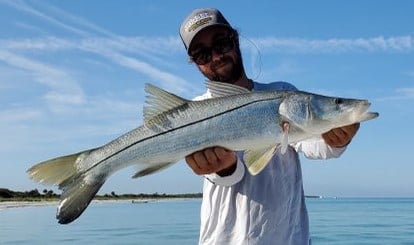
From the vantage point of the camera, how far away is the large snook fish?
176 inches

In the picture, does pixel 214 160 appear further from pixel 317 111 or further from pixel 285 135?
pixel 317 111

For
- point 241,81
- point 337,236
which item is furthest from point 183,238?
point 241,81

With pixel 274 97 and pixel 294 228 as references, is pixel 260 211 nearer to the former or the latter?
pixel 294 228

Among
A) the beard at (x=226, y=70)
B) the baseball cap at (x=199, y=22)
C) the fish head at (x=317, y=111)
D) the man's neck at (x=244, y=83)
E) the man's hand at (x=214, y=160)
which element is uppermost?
the baseball cap at (x=199, y=22)

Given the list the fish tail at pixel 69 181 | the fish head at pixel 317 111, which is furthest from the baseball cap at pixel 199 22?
the fish tail at pixel 69 181

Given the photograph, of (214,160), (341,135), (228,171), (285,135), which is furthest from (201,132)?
(341,135)

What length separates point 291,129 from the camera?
451 cm

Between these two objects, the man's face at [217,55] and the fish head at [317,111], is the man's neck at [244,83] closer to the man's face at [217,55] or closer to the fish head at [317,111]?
the man's face at [217,55]

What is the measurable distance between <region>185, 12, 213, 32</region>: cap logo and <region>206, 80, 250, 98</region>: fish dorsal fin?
1.96 feet

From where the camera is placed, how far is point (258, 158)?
4434 millimetres

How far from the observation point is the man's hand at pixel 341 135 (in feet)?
14.9

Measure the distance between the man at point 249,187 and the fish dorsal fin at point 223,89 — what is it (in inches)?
14.1

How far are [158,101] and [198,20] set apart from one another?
80 cm

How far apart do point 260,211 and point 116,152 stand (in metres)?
1.16
